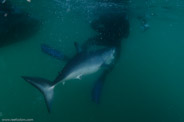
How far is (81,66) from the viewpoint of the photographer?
646cm

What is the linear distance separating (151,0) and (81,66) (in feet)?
36.8

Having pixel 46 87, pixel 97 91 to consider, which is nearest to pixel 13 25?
pixel 97 91

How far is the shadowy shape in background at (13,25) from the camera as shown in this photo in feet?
53.9

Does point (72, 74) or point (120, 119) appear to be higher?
point (72, 74)

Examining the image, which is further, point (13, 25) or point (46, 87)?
point (13, 25)

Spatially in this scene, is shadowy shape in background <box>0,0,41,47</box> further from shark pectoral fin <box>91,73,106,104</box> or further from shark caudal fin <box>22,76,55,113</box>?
shark caudal fin <box>22,76,55,113</box>

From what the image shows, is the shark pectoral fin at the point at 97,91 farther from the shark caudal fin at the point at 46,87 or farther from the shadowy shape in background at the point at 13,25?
the shadowy shape in background at the point at 13,25

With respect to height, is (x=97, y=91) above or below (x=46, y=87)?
below

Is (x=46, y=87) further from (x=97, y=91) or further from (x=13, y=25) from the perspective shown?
(x=13, y=25)

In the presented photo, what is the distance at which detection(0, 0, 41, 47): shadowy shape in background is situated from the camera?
16.4 meters

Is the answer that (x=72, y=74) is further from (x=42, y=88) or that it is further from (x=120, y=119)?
(x=120, y=119)

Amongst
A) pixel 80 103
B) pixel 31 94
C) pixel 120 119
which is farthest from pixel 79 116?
pixel 31 94

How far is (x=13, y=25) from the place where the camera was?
17797 mm

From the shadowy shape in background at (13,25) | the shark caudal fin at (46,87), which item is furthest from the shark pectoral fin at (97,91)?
the shadowy shape in background at (13,25)
